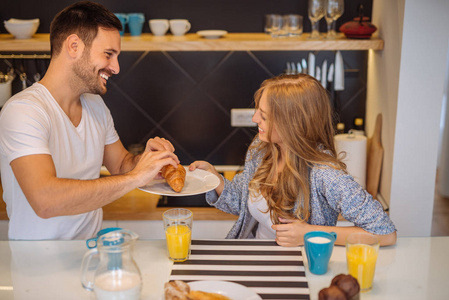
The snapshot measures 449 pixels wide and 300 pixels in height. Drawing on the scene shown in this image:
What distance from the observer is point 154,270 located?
151 cm

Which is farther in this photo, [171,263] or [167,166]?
[167,166]

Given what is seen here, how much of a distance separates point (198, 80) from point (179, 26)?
40 cm

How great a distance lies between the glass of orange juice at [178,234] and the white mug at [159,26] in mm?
1605

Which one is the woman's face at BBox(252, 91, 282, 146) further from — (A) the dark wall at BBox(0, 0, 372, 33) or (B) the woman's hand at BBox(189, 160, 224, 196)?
(A) the dark wall at BBox(0, 0, 372, 33)

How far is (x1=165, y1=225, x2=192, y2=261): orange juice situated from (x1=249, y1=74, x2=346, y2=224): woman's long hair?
1.43ft

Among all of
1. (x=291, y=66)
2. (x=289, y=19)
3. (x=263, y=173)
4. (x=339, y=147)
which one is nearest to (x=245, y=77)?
(x=291, y=66)

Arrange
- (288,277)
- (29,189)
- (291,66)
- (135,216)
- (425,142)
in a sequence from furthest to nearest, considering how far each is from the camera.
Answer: (291,66) < (135,216) < (425,142) < (29,189) < (288,277)

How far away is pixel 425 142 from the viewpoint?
254 centimetres

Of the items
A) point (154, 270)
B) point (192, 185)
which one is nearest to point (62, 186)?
point (154, 270)

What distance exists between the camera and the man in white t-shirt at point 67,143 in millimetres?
1598

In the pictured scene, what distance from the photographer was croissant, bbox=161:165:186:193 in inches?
69.6

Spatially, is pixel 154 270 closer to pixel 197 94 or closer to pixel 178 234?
pixel 178 234

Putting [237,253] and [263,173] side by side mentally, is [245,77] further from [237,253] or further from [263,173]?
[237,253]

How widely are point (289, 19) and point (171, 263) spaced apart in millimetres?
1762
